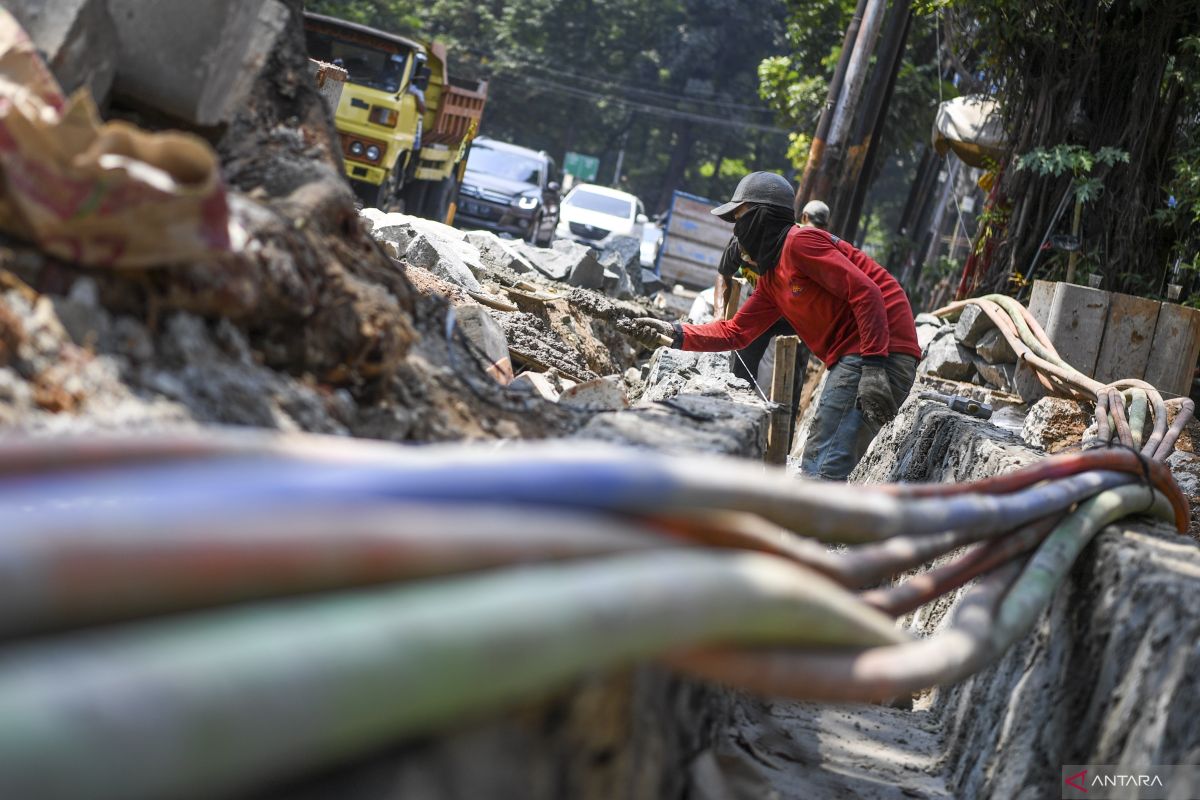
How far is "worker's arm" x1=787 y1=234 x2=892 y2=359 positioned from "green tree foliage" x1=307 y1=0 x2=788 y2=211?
45184 millimetres

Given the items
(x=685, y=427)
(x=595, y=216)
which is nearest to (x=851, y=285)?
(x=685, y=427)

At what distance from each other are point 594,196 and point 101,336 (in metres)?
23.8

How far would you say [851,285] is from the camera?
580cm

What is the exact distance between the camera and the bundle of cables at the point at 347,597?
1.27 metres

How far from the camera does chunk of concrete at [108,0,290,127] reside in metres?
3.31

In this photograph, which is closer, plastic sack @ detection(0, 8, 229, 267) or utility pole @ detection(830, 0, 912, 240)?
plastic sack @ detection(0, 8, 229, 267)

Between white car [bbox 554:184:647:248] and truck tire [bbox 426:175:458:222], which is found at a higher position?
white car [bbox 554:184:647:248]

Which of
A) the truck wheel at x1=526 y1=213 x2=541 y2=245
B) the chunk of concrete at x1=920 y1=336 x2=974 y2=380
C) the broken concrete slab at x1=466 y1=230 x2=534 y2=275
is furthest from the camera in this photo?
the truck wheel at x1=526 y1=213 x2=541 y2=245

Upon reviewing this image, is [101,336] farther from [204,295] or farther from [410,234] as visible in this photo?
[410,234]

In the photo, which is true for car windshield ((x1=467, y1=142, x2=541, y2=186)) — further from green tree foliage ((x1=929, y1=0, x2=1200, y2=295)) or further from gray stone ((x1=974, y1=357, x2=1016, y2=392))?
gray stone ((x1=974, y1=357, x2=1016, y2=392))

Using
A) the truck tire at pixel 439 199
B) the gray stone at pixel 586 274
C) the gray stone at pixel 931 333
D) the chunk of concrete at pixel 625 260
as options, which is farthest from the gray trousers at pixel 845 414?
the truck tire at pixel 439 199

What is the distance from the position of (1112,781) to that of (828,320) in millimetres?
3534

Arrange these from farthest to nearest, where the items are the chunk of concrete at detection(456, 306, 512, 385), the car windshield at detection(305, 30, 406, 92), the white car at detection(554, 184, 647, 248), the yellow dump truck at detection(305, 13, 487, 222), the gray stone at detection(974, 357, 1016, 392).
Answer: the white car at detection(554, 184, 647, 248) < the car windshield at detection(305, 30, 406, 92) < the yellow dump truck at detection(305, 13, 487, 222) < the gray stone at detection(974, 357, 1016, 392) < the chunk of concrete at detection(456, 306, 512, 385)

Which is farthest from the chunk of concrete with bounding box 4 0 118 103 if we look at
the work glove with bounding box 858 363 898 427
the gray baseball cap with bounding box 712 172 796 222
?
the work glove with bounding box 858 363 898 427
